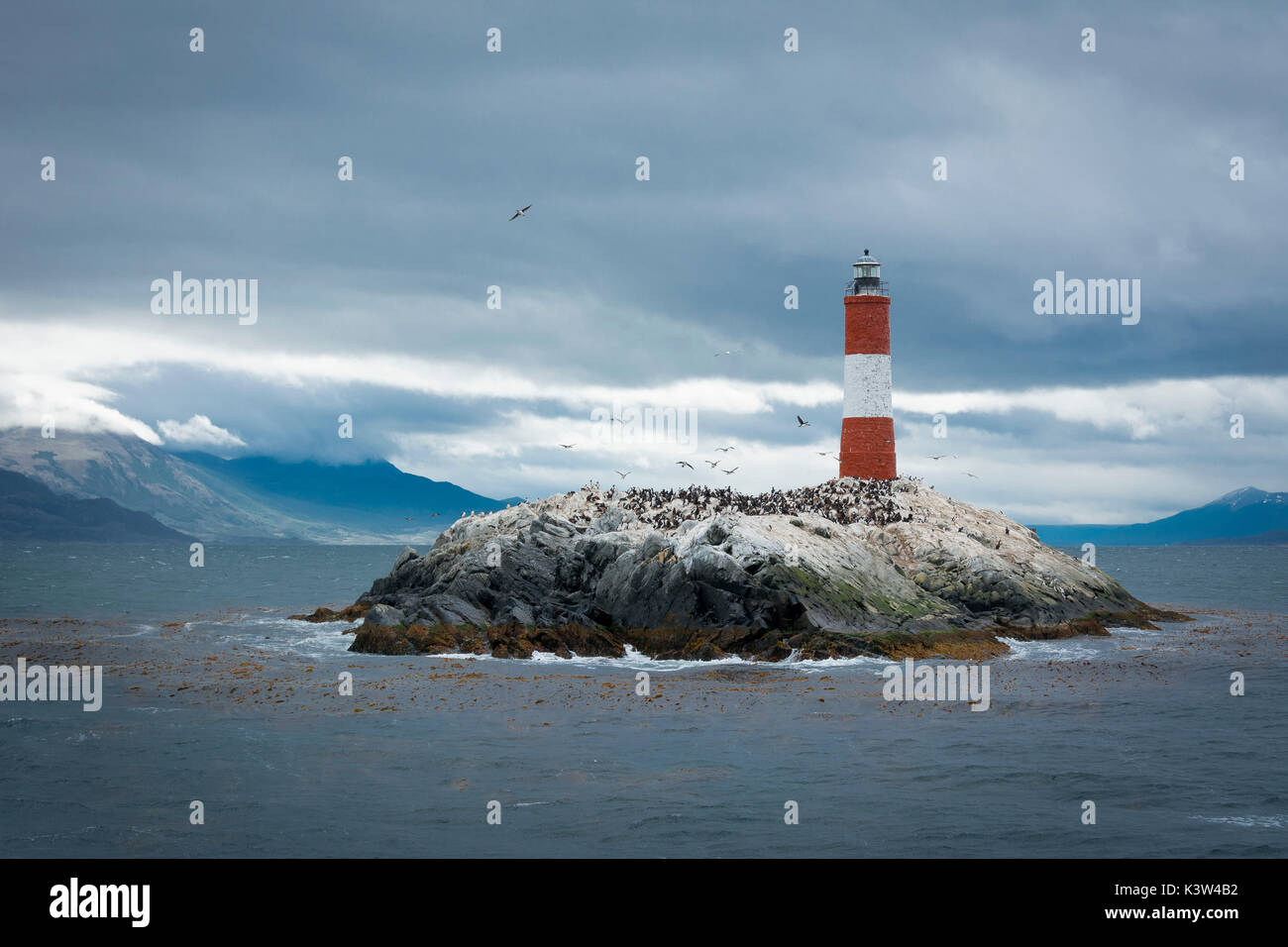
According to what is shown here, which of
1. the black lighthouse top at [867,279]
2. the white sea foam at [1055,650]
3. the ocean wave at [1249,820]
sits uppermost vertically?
the black lighthouse top at [867,279]

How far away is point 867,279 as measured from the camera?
53.8 metres

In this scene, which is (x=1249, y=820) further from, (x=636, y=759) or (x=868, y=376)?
(x=868, y=376)

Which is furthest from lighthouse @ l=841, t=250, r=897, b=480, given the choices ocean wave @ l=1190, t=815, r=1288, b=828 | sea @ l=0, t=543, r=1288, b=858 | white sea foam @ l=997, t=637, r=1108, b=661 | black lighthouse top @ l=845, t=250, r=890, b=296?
ocean wave @ l=1190, t=815, r=1288, b=828

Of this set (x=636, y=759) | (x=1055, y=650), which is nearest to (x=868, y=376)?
(x=1055, y=650)

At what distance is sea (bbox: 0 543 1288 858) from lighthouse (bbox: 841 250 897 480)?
18346mm

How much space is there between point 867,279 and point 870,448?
26.7 feet

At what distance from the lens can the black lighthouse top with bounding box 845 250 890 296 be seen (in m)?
53.7

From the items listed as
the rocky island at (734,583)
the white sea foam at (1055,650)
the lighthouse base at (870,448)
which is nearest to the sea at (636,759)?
the white sea foam at (1055,650)

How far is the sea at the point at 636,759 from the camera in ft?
56.3

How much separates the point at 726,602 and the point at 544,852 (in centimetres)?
2251

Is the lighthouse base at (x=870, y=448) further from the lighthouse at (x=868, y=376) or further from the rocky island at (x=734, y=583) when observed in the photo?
the rocky island at (x=734, y=583)

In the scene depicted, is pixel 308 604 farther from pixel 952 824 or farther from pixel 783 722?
pixel 952 824

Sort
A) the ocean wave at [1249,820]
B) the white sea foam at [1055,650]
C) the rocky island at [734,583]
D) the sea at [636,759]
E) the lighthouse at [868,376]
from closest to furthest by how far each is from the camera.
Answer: the sea at [636,759]
the ocean wave at [1249,820]
the white sea foam at [1055,650]
the rocky island at [734,583]
the lighthouse at [868,376]

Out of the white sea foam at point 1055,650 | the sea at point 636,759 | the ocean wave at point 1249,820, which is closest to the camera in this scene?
the sea at point 636,759
